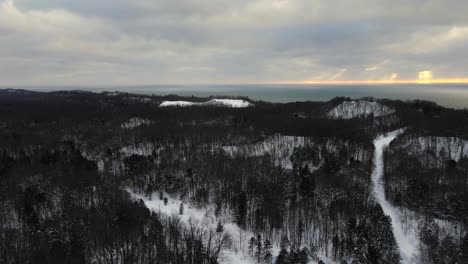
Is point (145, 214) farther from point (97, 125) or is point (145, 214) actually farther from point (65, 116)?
point (65, 116)

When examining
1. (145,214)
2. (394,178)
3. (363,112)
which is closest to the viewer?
(145,214)

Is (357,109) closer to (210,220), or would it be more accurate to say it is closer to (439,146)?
(439,146)

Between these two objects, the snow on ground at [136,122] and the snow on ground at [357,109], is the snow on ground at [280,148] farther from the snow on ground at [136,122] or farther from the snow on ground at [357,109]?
the snow on ground at [136,122]

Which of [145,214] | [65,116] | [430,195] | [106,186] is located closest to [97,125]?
[65,116]

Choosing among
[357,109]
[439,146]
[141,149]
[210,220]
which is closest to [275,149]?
[141,149]

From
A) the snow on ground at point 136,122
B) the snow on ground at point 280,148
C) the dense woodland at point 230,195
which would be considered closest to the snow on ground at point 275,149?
the snow on ground at point 280,148

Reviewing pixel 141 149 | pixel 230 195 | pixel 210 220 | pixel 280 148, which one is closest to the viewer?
pixel 210 220
